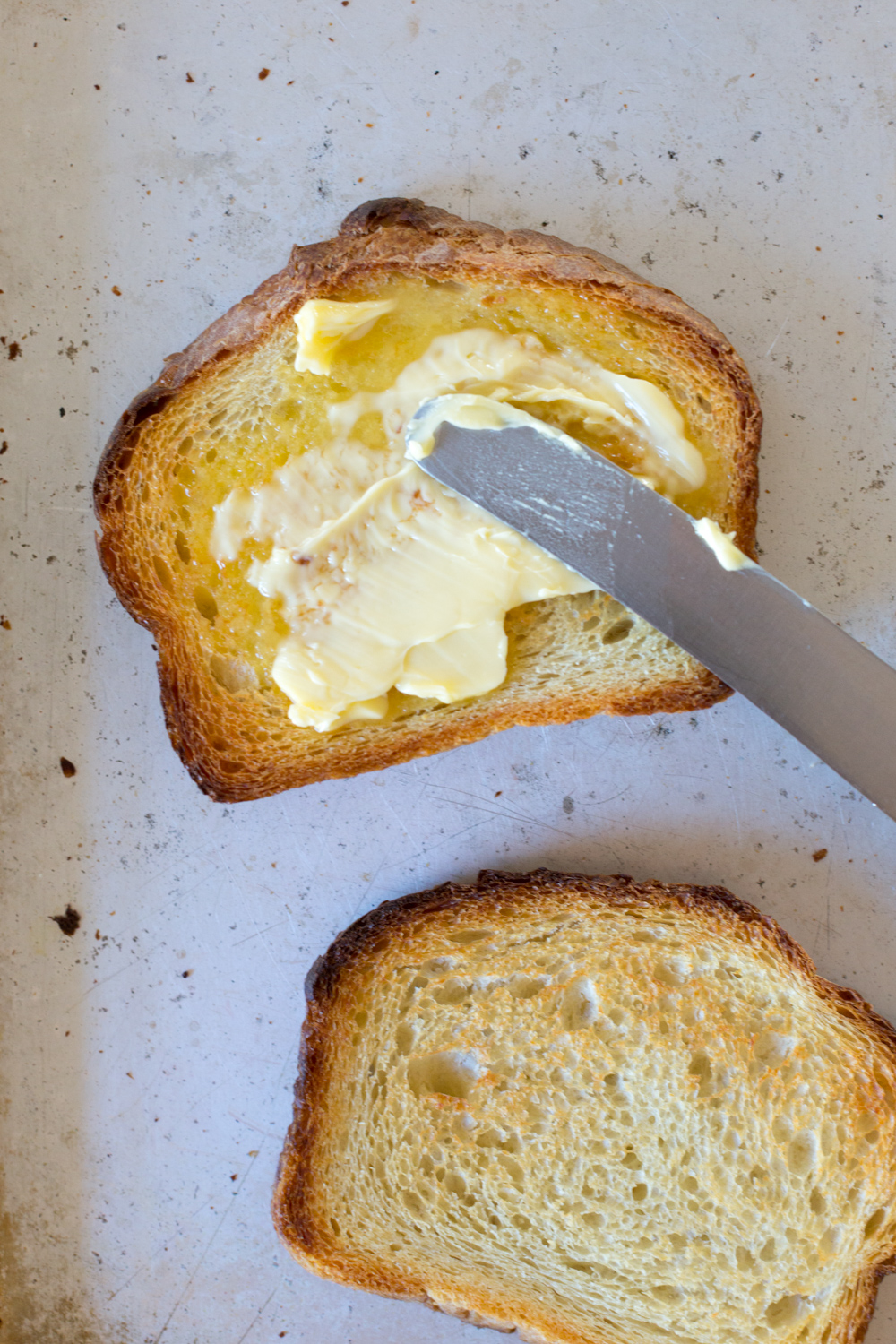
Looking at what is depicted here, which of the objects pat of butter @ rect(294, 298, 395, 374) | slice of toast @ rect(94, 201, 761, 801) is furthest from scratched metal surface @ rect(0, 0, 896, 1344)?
pat of butter @ rect(294, 298, 395, 374)

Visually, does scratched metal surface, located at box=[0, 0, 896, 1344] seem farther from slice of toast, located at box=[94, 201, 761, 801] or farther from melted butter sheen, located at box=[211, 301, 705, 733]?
melted butter sheen, located at box=[211, 301, 705, 733]

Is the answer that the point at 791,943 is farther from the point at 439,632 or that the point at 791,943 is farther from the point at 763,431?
the point at 763,431

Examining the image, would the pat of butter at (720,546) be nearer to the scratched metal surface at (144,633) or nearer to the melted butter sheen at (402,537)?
the melted butter sheen at (402,537)

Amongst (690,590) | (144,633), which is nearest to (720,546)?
(690,590)

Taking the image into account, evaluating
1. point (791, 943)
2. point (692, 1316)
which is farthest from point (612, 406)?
point (692, 1316)

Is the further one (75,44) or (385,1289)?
(75,44)

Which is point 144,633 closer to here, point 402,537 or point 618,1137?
point 402,537
